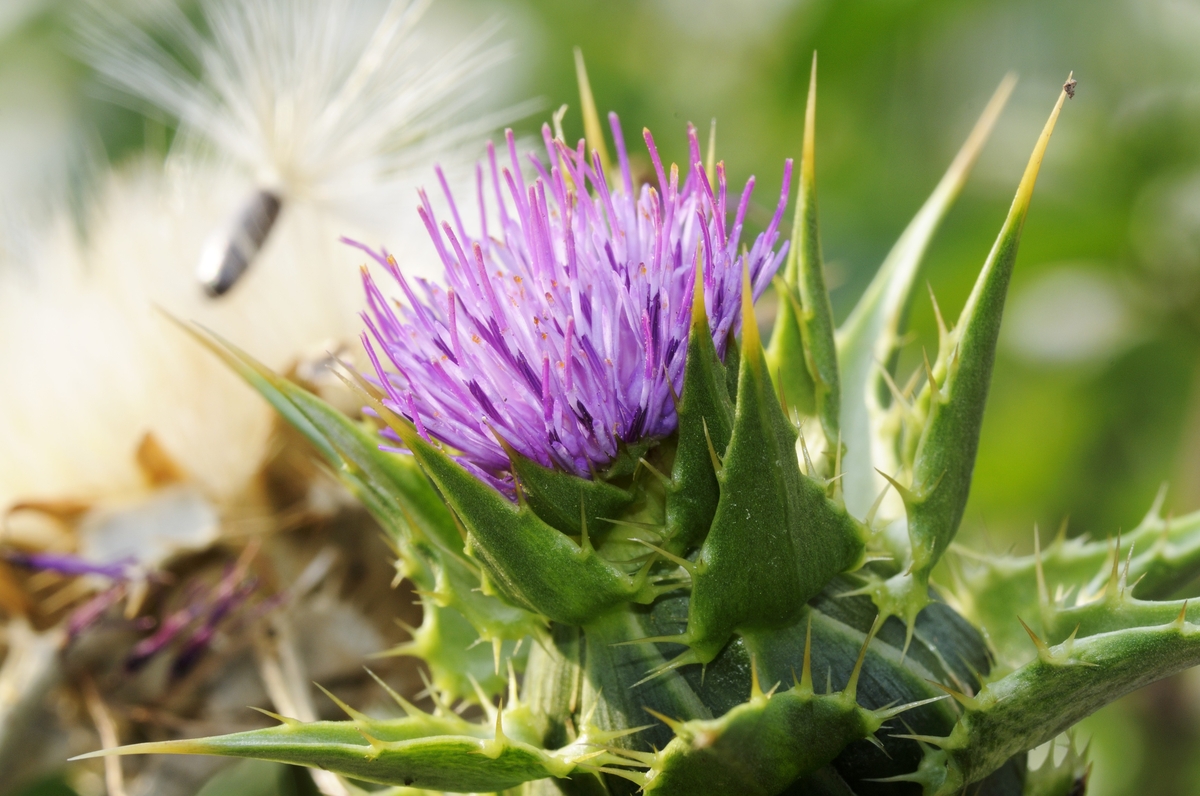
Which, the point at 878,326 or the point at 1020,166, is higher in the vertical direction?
the point at 1020,166

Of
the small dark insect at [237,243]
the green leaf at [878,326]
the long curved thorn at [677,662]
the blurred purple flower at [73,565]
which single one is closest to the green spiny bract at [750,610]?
the long curved thorn at [677,662]

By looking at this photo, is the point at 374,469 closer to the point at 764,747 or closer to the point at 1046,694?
the point at 764,747

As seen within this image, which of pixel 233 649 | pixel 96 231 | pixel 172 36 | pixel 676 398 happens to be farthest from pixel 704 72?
pixel 676 398

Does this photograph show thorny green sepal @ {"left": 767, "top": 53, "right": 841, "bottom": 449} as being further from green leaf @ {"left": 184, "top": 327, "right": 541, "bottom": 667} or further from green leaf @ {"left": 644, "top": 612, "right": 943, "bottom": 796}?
green leaf @ {"left": 184, "top": 327, "right": 541, "bottom": 667}

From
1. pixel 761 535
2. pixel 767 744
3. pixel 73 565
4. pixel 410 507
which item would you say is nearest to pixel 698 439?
pixel 761 535

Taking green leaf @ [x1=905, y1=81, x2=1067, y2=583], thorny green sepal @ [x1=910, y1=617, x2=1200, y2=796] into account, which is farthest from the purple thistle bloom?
thorny green sepal @ [x1=910, y1=617, x2=1200, y2=796]

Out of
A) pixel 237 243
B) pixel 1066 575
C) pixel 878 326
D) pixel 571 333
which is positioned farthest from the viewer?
pixel 237 243
